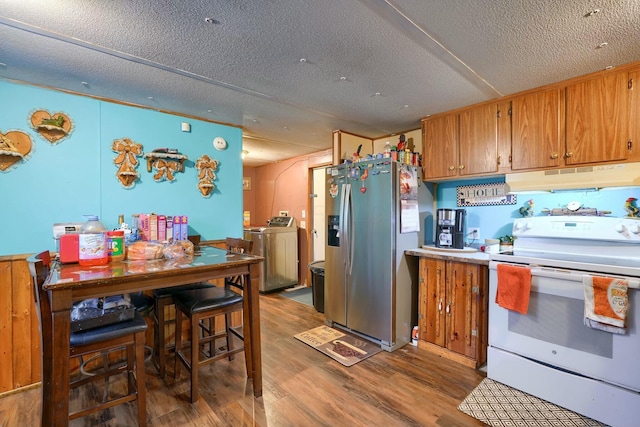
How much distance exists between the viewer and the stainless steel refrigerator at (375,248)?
2.65 metres

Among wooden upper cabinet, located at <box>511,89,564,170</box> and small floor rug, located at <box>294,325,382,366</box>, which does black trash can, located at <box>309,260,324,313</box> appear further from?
wooden upper cabinet, located at <box>511,89,564,170</box>

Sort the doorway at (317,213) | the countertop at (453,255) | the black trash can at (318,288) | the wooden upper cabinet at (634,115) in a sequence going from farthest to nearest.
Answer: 1. the doorway at (317,213)
2. the black trash can at (318,288)
3. the countertop at (453,255)
4. the wooden upper cabinet at (634,115)

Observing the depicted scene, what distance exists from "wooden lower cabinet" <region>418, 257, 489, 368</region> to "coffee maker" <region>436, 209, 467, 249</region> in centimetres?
30

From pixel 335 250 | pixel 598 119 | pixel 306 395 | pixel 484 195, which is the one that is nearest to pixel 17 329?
pixel 306 395

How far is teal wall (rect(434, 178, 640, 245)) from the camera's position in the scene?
2.16m

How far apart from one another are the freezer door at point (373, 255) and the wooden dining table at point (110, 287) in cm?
121

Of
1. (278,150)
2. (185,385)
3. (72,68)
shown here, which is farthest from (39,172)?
(278,150)

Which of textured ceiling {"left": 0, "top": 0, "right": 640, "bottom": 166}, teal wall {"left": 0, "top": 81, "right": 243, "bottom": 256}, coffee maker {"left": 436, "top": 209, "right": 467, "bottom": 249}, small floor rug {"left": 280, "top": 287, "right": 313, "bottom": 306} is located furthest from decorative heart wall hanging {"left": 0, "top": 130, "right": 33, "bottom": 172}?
coffee maker {"left": 436, "top": 209, "right": 467, "bottom": 249}

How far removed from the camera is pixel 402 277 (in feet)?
9.00

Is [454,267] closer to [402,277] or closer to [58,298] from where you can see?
[402,277]

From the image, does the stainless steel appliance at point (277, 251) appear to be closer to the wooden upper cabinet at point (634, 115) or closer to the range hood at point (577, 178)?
the range hood at point (577, 178)

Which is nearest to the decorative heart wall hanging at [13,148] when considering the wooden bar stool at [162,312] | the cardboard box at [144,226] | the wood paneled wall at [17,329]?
the wood paneled wall at [17,329]

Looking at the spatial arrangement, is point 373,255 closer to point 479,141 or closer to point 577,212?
point 479,141

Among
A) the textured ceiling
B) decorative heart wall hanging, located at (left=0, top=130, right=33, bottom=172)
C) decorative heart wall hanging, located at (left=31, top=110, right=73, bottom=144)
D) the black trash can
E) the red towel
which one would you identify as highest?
the textured ceiling
